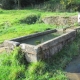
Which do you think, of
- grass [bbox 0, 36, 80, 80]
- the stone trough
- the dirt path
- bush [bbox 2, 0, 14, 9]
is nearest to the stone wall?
the stone trough

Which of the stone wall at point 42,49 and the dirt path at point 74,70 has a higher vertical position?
the stone wall at point 42,49

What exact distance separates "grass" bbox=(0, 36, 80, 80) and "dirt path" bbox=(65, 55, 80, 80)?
0.17 m

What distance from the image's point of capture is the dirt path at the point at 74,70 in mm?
6959

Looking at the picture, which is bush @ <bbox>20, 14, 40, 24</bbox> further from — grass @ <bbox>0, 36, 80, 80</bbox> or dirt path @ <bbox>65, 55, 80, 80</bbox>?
dirt path @ <bbox>65, 55, 80, 80</bbox>

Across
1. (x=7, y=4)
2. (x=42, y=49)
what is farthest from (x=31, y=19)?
(x=7, y=4)

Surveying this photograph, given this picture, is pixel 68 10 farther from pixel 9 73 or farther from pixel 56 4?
pixel 9 73

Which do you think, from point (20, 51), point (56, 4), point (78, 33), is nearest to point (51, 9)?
point (56, 4)

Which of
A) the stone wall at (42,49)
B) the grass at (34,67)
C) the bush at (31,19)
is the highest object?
the bush at (31,19)

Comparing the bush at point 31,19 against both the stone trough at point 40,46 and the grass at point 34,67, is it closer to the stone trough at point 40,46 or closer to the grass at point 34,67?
the stone trough at point 40,46

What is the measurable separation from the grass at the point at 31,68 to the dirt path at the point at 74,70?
0.55 feet

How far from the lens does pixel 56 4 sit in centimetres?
2273

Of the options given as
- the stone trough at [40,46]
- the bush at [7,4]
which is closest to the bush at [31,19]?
the stone trough at [40,46]

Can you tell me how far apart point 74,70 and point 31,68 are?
5.31ft

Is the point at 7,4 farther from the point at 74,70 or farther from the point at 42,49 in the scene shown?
the point at 74,70
